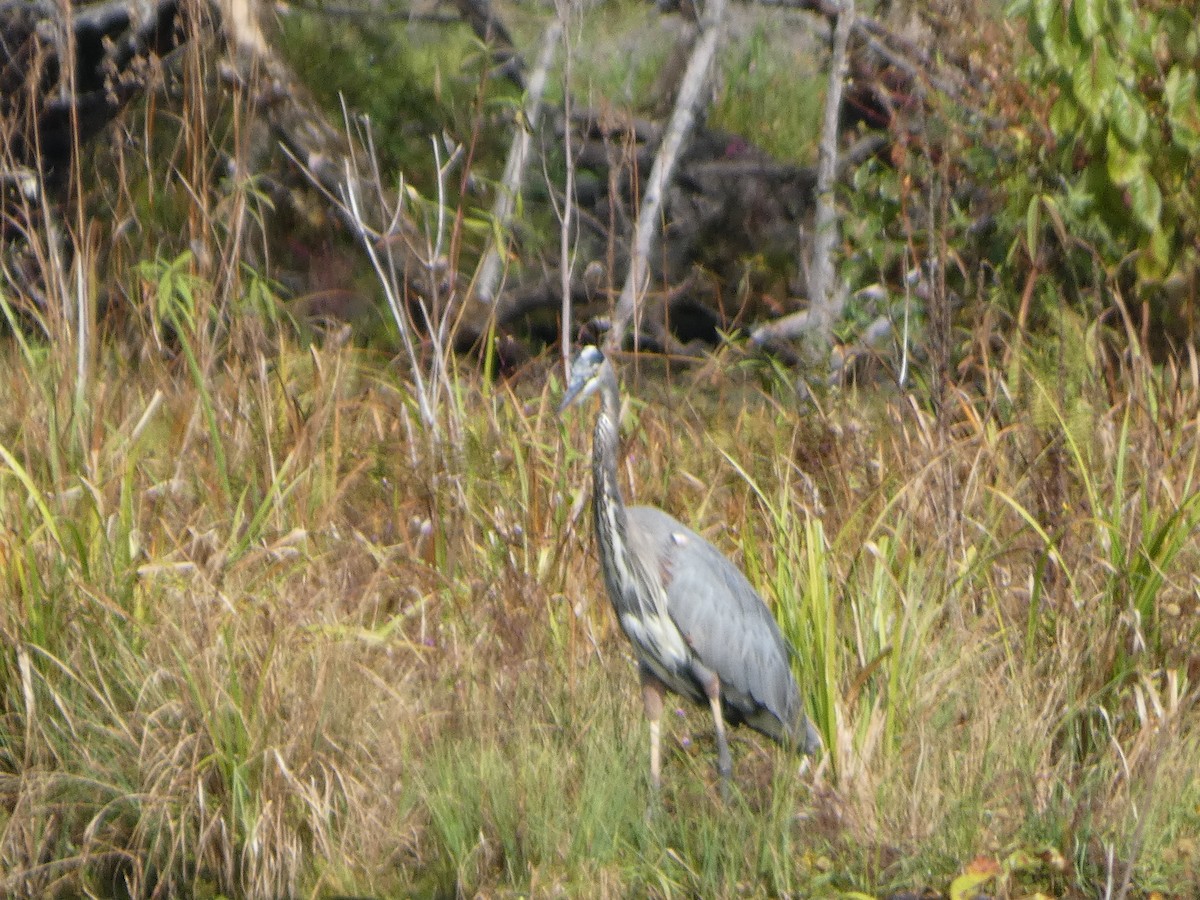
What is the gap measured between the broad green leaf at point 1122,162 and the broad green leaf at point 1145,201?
24 millimetres

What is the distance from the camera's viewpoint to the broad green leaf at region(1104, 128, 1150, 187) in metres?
4.94

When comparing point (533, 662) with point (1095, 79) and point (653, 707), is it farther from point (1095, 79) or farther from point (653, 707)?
point (1095, 79)

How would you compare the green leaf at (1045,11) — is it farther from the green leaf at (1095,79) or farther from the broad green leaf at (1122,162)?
the broad green leaf at (1122,162)

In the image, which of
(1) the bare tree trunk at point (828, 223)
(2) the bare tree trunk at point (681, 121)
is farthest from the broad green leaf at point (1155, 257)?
(2) the bare tree trunk at point (681, 121)

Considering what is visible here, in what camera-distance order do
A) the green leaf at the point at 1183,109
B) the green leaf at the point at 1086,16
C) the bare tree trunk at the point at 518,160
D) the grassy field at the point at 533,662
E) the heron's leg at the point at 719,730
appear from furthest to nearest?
the bare tree trunk at the point at 518,160 → the green leaf at the point at 1183,109 → the green leaf at the point at 1086,16 → the heron's leg at the point at 719,730 → the grassy field at the point at 533,662

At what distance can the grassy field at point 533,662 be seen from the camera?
326 cm

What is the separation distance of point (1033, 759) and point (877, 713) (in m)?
0.38

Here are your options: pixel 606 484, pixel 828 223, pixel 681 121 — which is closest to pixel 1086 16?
pixel 828 223

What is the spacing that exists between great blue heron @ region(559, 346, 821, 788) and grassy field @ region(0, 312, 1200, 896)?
92 millimetres

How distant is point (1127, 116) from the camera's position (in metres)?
4.85

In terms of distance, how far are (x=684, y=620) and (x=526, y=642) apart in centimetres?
61

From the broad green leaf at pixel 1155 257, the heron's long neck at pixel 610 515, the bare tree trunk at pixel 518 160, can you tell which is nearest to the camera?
the heron's long neck at pixel 610 515

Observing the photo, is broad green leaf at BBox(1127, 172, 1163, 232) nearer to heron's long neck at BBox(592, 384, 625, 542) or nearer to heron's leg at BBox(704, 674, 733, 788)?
heron's long neck at BBox(592, 384, 625, 542)

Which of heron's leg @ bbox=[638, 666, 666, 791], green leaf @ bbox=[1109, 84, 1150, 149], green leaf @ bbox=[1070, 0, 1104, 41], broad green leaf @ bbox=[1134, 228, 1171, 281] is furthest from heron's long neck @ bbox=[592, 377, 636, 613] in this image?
broad green leaf @ bbox=[1134, 228, 1171, 281]
